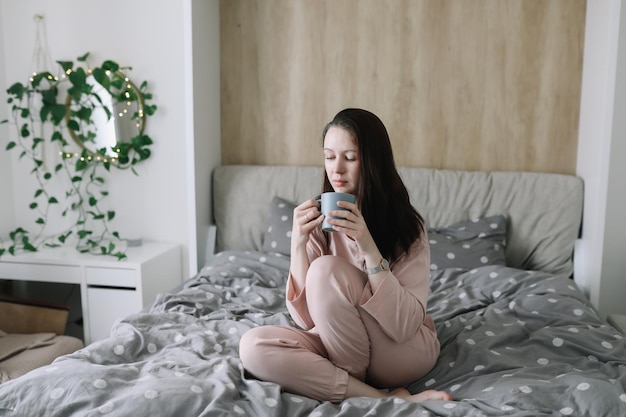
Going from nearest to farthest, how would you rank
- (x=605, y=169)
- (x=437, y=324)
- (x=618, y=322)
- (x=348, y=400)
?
(x=348, y=400) < (x=437, y=324) < (x=618, y=322) < (x=605, y=169)

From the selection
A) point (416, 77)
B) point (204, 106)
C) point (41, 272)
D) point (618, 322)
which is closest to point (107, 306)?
point (41, 272)

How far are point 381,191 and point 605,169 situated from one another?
1214mm

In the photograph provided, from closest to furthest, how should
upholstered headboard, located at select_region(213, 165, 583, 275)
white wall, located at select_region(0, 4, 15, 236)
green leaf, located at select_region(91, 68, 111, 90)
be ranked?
upholstered headboard, located at select_region(213, 165, 583, 275), green leaf, located at select_region(91, 68, 111, 90), white wall, located at select_region(0, 4, 15, 236)

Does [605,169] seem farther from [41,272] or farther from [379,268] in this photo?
[41,272]

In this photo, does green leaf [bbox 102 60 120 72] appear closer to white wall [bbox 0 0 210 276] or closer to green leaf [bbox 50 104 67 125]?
white wall [bbox 0 0 210 276]

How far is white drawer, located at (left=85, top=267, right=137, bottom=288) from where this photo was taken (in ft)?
8.47

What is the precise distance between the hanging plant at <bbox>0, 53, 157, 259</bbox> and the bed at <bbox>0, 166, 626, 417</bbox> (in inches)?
22.2

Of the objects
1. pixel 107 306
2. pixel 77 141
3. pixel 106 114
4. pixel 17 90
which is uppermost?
pixel 17 90

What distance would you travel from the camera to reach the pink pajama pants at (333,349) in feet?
4.39

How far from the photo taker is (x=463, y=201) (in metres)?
2.54

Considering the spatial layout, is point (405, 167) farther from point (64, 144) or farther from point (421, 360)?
point (64, 144)

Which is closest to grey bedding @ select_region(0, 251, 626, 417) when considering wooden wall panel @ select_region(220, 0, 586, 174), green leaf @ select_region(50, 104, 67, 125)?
wooden wall panel @ select_region(220, 0, 586, 174)

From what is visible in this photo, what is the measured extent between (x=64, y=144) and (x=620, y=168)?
248 centimetres

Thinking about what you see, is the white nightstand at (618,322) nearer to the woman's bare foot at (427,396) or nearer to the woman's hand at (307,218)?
the woman's bare foot at (427,396)
